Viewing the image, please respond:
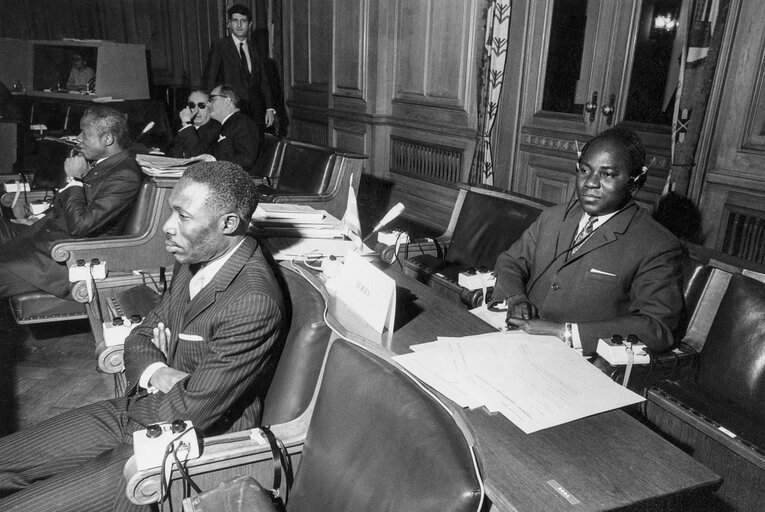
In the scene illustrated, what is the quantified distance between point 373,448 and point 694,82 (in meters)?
2.46

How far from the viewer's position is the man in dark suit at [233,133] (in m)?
3.88

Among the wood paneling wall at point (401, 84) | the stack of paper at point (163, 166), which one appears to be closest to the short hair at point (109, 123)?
the stack of paper at point (163, 166)

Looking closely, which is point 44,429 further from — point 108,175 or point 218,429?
point 108,175

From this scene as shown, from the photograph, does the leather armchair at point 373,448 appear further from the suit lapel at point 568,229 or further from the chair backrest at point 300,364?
the suit lapel at point 568,229

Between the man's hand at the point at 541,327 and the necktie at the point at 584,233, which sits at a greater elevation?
the necktie at the point at 584,233

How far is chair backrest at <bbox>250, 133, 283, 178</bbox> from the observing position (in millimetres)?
4133

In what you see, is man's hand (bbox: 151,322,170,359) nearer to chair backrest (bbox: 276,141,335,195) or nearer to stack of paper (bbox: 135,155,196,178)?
stack of paper (bbox: 135,155,196,178)

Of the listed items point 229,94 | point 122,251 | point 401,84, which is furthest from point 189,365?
point 401,84

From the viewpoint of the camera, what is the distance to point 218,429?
138 cm

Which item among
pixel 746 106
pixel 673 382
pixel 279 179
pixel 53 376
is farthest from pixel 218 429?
pixel 279 179

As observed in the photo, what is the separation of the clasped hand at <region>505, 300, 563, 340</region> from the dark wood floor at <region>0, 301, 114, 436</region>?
180 cm

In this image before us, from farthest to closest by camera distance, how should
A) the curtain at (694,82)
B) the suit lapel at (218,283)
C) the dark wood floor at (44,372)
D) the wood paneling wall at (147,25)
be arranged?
1. the wood paneling wall at (147,25)
2. the curtain at (694,82)
3. the dark wood floor at (44,372)
4. the suit lapel at (218,283)

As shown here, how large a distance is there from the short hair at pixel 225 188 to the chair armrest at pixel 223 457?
571mm

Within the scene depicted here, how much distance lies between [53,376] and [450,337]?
2187 millimetres
